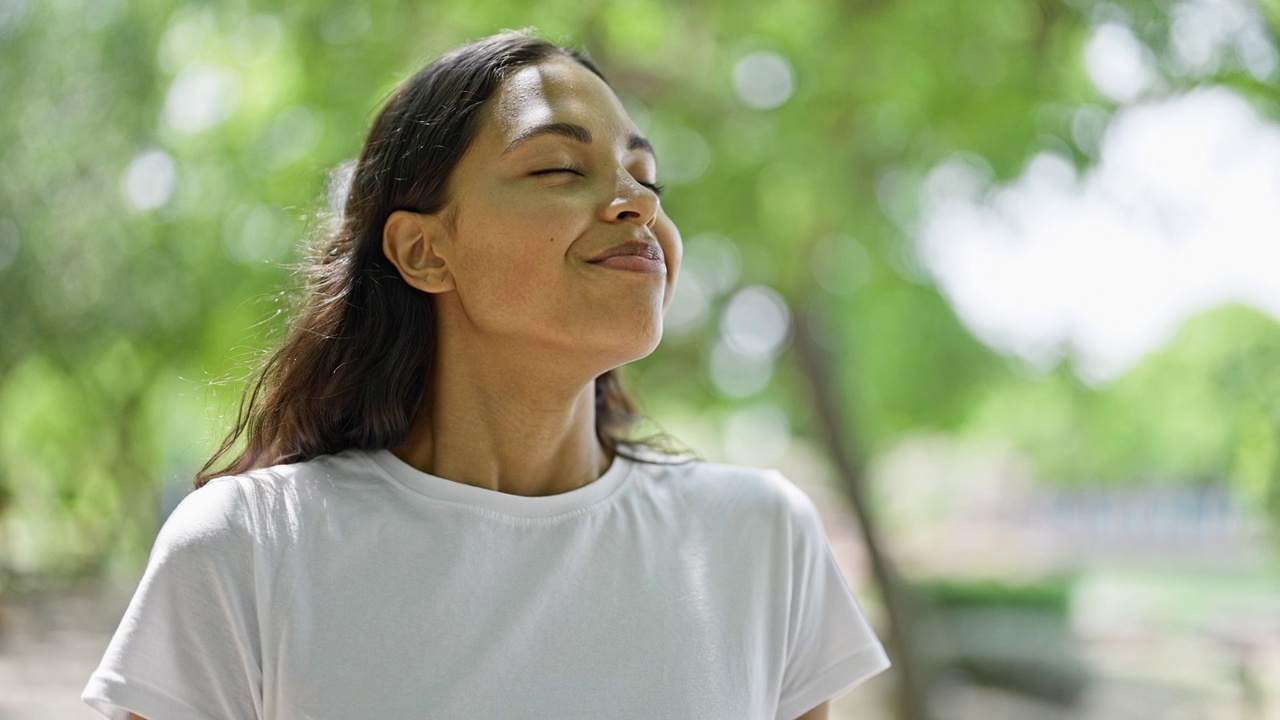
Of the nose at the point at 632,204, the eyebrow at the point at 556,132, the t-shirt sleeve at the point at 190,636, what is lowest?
the t-shirt sleeve at the point at 190,636

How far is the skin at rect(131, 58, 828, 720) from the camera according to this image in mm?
1268

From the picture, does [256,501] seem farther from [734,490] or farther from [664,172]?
[664,172]

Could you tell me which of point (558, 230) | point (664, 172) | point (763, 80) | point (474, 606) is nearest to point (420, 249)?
point (558, 230)

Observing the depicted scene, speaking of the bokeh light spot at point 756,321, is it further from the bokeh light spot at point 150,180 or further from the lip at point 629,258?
the lip at point 629,258

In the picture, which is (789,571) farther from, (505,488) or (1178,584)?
(1178,584)

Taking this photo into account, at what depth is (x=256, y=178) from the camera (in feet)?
21.2

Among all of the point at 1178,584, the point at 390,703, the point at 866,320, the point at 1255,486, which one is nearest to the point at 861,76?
the point at 1255,486

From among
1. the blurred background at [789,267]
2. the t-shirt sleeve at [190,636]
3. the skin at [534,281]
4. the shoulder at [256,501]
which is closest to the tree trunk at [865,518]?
the blurred background at [789,267]

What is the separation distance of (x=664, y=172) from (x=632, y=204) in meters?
3.94

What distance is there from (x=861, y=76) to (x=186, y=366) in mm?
7135

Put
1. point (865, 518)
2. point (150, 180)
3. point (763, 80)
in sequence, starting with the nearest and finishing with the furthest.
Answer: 1. point (763, 80)
2. point (865, 518)
3. point (150, 180)

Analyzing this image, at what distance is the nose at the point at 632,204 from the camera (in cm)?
128

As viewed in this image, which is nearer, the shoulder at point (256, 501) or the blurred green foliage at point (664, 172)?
the shoulder at point (256, 501)

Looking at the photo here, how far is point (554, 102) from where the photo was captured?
53.0 inches
